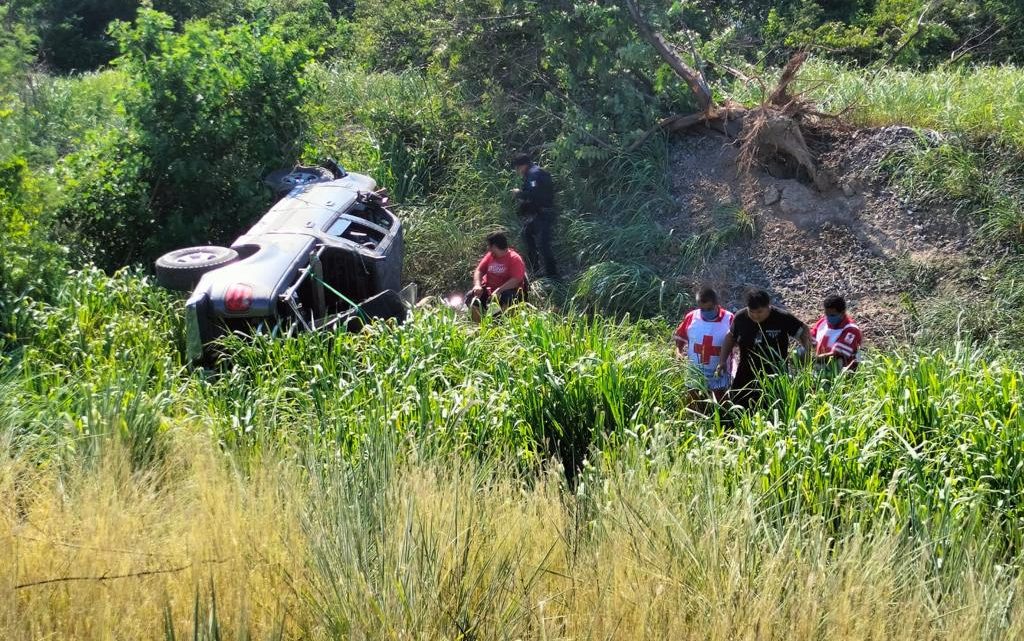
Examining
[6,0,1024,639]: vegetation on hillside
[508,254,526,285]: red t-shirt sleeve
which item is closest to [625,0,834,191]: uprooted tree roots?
[6,0,1024,639]: vegetation on hillside

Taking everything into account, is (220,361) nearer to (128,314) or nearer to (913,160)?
(128,314)

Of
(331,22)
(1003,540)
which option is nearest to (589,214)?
(1003,540)

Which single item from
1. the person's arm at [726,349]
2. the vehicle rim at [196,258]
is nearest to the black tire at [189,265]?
the vehicle rim at [196,258]

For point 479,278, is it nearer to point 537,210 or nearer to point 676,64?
point 537,210

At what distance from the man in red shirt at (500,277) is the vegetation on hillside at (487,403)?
2.81ft

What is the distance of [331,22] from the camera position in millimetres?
21109

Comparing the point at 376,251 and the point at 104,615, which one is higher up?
the point at 376,251

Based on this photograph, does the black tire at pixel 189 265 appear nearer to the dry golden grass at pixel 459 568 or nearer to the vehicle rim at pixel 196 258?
the vehicle rim at pixel 196 258

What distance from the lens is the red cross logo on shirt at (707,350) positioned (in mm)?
7133

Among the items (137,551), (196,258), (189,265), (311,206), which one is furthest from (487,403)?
(311,206)

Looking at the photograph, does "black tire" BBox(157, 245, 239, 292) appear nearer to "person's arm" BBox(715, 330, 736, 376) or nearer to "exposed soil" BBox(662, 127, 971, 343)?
"person's arm" BBox(715, 330, 736, 376)

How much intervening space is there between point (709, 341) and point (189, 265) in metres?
4.07

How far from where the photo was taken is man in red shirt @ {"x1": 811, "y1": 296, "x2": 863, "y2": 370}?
6953 mm

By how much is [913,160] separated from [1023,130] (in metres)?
1.04
